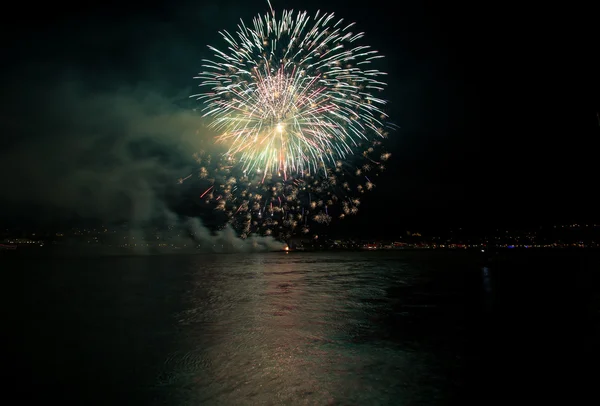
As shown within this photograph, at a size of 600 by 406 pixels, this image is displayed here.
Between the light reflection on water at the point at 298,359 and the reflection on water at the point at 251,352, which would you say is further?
the reflection on water at the point at 251,352

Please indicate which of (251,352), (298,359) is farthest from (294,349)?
(251,352)

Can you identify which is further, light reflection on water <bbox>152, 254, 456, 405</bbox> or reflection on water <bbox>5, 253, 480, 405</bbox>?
reflection on water <bbox>5, 253, 480, 405</bbox>

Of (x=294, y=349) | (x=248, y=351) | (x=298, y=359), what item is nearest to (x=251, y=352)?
(x=248, y=351)

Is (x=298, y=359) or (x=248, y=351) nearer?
(x=298, y=359)

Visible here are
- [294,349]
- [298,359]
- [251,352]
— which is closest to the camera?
[298,359]

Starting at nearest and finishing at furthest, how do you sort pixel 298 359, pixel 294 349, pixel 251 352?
pixel 298 359 < pixel 251 352 < pixel 294 349

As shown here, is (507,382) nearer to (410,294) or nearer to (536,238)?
(410,294)

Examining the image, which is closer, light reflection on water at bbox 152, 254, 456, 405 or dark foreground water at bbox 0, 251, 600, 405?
light reflection on water at bbox 152, 254, 456, 405

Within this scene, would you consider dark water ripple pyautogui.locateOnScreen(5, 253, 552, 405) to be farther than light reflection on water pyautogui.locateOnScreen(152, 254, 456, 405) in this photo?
Yes

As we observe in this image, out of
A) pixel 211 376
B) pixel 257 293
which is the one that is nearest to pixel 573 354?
pixel 211 376

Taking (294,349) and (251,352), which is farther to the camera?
(294,349)

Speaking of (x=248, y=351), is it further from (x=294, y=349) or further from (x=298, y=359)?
(x=298, y=359)
